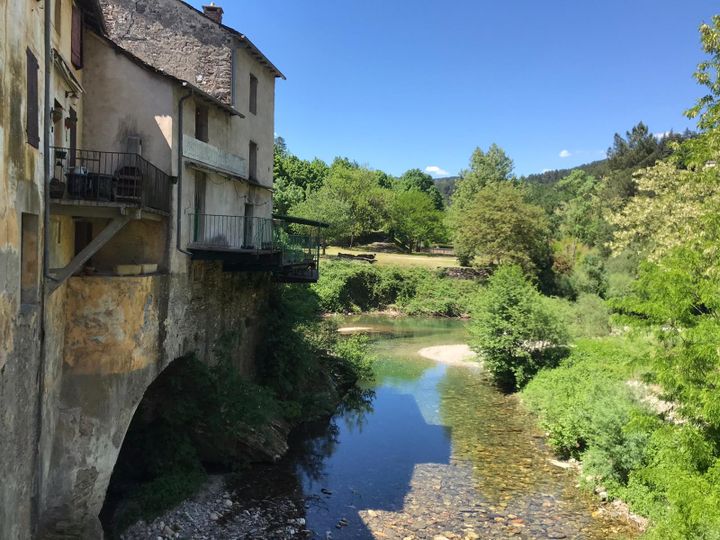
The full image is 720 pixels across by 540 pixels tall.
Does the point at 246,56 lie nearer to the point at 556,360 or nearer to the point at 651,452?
the point at 651,452

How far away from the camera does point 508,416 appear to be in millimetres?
23328

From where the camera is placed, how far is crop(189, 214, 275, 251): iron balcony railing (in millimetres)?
15451

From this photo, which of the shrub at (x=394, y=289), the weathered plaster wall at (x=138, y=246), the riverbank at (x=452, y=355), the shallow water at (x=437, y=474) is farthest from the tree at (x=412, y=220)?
the weathered plaster wall at (x=138, y=246)

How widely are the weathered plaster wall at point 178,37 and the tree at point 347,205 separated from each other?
4576 cm

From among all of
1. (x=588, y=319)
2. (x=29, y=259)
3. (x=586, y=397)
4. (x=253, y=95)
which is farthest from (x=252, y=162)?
(x=588, y=319)

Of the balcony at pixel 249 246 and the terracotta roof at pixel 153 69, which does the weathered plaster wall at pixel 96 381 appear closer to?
the balcony at pixel 249 246

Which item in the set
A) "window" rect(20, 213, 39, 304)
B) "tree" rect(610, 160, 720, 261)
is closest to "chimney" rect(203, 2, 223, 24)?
"window" rect(20, 213, 39, 304)

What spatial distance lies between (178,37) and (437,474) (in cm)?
1640

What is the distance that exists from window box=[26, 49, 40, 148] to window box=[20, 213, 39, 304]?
4.22 ft

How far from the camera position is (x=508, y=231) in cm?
5731

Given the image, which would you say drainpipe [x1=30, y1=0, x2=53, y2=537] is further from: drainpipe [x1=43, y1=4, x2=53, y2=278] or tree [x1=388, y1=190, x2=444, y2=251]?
tree [x1=388, y1=190, x2=444, y2=251]

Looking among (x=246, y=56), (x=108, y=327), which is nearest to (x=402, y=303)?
(x=246, y=56)

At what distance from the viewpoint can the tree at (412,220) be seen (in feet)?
261

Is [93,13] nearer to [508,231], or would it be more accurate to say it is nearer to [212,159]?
[212,159]
